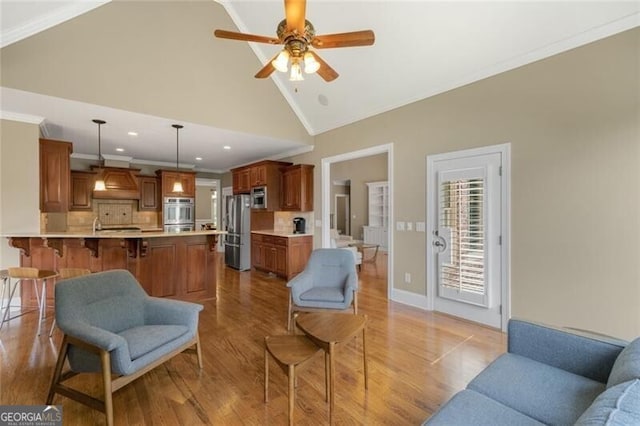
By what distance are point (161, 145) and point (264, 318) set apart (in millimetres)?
4149

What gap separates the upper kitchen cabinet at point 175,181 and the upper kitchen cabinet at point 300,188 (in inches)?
116

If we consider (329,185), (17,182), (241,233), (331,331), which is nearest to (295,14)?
(331,331)

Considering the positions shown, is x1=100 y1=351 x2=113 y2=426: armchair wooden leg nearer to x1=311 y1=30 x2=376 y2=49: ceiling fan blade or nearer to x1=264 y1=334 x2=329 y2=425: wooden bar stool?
x1=264 y1=334 x2=329 y2=425: wooden bar stool

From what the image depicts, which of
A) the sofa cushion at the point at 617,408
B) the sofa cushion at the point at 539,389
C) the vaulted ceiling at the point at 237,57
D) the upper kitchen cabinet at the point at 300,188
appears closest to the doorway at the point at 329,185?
the upper kitchen cabinet at the point at 300,188

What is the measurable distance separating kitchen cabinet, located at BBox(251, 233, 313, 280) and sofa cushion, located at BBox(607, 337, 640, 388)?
4.72 m

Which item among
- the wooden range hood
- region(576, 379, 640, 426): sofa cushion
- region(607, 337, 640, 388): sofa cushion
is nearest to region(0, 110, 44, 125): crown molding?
the wooden range hood

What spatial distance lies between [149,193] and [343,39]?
6.72 metres

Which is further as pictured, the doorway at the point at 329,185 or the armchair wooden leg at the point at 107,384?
the doorway at the point at 329,185

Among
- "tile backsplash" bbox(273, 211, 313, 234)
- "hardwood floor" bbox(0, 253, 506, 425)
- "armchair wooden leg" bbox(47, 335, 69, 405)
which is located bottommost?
"hardwood floor" bbox(0, 253, 506, 425)

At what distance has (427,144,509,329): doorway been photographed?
329cm

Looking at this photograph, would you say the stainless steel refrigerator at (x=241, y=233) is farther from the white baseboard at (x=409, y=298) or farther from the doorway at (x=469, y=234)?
the doorway at (x=469, y=234)

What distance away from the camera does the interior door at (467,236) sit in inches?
131

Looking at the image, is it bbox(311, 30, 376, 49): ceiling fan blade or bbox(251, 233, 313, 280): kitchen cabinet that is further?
bbox(251, 233, 313, 280): kitchen cabinet

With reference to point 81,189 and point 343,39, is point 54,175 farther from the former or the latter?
point 343,39
